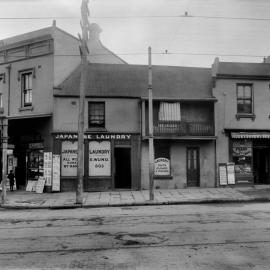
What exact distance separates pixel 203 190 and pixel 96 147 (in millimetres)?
6302

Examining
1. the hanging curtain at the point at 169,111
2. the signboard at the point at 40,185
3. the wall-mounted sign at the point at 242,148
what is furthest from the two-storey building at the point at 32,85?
the wall-mounted sign at the point at 242,148

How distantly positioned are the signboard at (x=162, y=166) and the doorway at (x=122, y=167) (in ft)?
5.20

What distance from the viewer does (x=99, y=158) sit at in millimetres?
20766

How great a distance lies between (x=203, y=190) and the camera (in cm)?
1991

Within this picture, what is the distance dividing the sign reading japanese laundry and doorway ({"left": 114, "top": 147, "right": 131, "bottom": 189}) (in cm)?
52

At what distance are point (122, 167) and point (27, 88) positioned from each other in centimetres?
732

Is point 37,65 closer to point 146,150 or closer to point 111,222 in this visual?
point 146,150

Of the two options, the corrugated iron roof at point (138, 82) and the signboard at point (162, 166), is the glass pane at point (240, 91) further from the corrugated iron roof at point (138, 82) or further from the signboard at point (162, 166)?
the signboard at point (162, 166)

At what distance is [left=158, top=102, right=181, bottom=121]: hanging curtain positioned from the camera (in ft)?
69.4

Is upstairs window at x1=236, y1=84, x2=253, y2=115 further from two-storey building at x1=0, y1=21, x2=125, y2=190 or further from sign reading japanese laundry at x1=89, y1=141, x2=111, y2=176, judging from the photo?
two-storey building at x1=0, y1=21, x2=125, y2=190

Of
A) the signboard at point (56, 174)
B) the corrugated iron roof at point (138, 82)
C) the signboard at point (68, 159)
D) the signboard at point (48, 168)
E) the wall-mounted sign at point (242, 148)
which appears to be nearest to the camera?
the signboard at point (56, 174)

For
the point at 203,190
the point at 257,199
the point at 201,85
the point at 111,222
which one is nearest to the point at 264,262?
the point at 111,222

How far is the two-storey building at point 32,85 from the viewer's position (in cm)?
2095

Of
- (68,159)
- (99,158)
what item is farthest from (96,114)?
(68,159)
